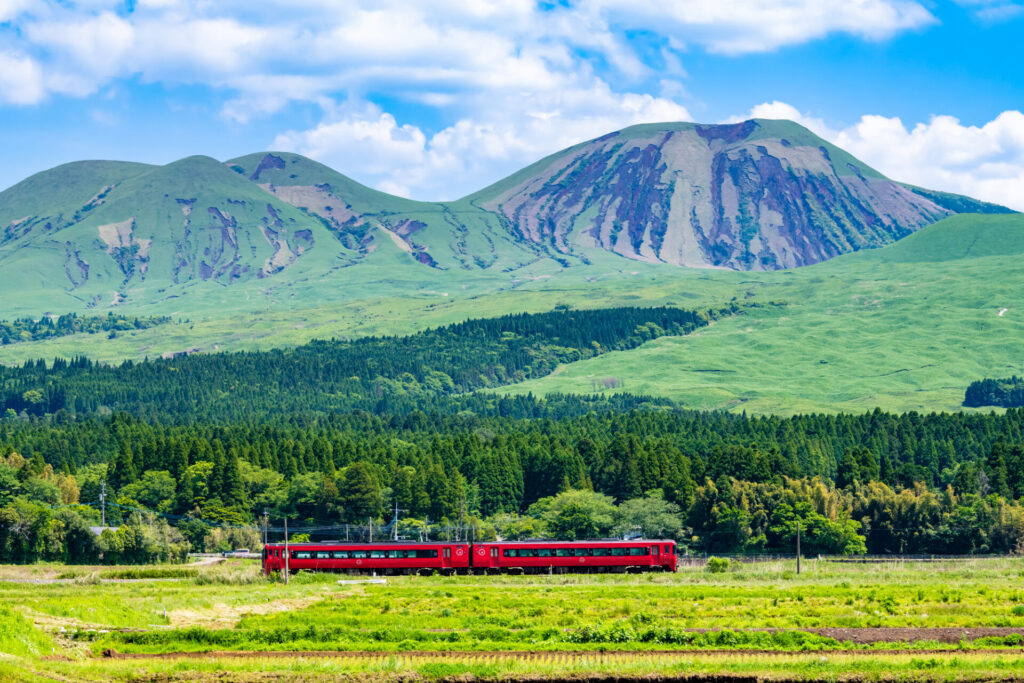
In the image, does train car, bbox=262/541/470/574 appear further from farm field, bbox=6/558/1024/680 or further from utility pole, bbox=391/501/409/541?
utility pole, bbox=391/501/409/541

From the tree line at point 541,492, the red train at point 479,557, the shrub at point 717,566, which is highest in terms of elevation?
the tree line at point 541,492

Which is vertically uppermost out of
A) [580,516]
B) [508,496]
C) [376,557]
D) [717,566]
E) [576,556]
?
[508,496]

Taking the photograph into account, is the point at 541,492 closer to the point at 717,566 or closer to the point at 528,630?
the point at 717,566

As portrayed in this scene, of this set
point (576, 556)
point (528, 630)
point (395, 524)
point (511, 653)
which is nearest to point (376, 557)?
point (576, 556)

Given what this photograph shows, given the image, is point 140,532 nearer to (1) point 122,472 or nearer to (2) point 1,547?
(2) point 1,547

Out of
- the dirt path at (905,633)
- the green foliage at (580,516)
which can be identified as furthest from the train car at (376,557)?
the dirt path at (905,633)

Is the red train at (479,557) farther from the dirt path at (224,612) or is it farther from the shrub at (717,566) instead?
the dirt path at (224,612)

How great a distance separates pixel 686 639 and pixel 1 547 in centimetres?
9439

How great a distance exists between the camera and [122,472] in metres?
158

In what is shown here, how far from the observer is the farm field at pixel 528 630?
4344 cm

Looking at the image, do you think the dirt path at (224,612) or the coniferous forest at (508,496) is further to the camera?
the coniferous forest at (508,496)

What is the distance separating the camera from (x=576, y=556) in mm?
102625

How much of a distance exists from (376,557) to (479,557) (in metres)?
8.59

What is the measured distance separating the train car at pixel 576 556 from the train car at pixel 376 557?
2.02 metres
